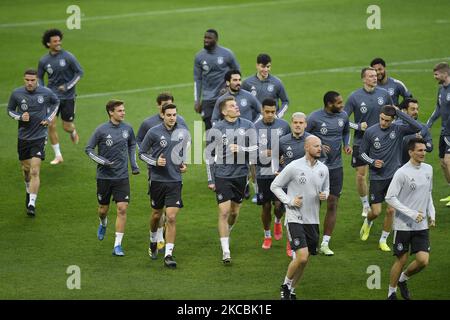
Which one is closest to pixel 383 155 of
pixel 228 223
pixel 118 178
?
pixel 228 223

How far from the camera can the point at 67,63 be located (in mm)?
21969

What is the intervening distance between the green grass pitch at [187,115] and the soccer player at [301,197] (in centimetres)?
71

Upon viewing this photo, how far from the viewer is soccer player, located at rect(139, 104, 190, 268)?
Result: 16000 millimetres

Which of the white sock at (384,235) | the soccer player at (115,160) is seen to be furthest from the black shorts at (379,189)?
the soccer player at (115,160)

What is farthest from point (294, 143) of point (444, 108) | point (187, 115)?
point (187, 115)

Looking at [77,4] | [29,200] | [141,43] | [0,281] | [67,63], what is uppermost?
[77,4]

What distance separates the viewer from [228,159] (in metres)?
16.2

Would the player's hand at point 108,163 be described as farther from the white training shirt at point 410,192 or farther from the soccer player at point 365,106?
the white training shirt at point 410,192

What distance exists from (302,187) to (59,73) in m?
9.04

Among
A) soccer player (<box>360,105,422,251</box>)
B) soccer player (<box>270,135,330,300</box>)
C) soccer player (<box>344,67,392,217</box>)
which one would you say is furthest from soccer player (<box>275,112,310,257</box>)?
soccer player (<box>344,67,392,217</box>)

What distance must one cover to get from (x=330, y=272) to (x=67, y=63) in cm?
869

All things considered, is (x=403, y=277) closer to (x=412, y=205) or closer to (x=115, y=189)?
(x=412, y=205)

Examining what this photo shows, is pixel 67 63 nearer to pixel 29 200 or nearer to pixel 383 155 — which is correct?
pixel 29 200

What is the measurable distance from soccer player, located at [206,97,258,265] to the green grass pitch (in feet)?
2.34
